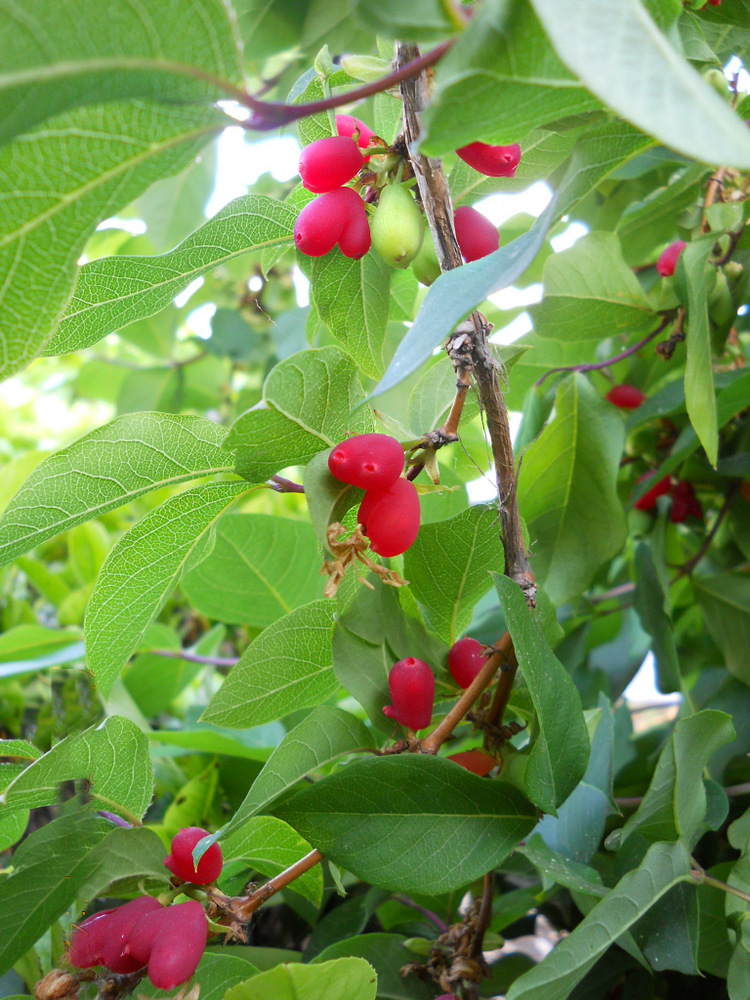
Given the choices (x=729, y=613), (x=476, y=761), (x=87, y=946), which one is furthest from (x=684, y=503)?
(x=87, y=946)

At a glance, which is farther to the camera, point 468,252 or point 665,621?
point 665,621

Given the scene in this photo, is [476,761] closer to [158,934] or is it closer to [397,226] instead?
[158,934]

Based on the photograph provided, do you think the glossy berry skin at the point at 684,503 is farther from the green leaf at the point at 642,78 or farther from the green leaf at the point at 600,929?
the green leaf at the point at 642,78

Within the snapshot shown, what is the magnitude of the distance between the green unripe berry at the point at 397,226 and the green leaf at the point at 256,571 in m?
0.37

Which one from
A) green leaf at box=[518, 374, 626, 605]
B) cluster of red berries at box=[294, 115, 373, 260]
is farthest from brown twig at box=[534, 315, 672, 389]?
cluster of red berries at box=[294, 115, 373, 260]

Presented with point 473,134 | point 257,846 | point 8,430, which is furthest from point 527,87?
point 8,430

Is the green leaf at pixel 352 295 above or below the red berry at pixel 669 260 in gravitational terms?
above

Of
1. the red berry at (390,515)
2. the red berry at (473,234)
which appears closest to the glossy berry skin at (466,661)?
the red berry at (390,515)

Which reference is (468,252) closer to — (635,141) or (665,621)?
(635,141)

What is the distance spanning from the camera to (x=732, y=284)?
0.67 metres

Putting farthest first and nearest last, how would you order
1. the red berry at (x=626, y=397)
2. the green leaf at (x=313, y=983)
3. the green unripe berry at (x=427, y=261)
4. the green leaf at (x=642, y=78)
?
the red berry at (x=626, y=397), the green unripe berry at (x=427, y=261), the green leaf at (x=313, y=983), the green leaf at (x=642, y=78)

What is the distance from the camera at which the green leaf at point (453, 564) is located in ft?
1.54

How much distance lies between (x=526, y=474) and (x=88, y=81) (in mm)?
499

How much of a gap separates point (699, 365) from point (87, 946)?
1.58ft
